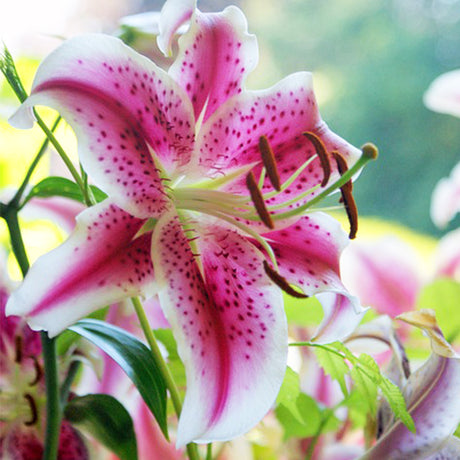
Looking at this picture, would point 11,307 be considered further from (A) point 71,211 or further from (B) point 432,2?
(B) point 432,2

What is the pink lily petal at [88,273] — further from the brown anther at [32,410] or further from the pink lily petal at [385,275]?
the pink lily petal at [385,275]

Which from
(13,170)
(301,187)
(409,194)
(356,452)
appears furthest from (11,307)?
(409,194)

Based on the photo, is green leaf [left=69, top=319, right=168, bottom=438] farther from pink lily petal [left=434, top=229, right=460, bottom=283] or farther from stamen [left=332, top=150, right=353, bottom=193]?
pink lily petal [left=434, top=229, right=460, bottom=283]

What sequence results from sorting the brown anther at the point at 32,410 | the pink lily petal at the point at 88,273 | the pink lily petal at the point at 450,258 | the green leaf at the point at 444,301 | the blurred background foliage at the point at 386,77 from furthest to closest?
1. the blurred background foliage at the point at 386,77
2. the pink lily petal at the point at 450,258
3. the green leaf at the point at 444,301
4. the brown anther at the point at 32,410
5. the pink lily petal at the point at 88,273

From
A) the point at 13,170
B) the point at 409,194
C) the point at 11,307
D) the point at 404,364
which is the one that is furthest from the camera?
the point at 409,194

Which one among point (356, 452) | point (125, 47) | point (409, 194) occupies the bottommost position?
point (409, 194)

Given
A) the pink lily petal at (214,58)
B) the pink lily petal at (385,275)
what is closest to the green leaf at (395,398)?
the pink lily petal at (214,58)

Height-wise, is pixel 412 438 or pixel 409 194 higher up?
pixel 412 438

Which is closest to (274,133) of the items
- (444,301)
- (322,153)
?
(322,153)
